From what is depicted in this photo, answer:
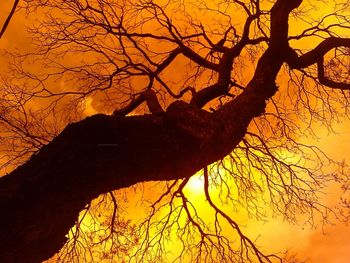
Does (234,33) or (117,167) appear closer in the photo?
(117,167)

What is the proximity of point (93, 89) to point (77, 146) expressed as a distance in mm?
4471

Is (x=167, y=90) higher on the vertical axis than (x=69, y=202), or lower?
higher

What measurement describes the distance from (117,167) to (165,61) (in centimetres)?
474

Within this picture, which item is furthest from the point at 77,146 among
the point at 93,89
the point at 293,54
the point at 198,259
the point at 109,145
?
the point at 198,259

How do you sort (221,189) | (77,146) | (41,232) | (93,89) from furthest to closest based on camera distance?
(221,189), (93,89), (77,146), (41,232)

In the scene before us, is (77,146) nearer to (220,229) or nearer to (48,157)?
(48,157)

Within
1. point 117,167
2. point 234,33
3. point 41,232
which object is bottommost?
point 41,232

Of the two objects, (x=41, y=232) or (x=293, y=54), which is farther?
(x=293, y=54)

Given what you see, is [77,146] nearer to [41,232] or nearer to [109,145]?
[109,145]

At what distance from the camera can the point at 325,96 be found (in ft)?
26.2

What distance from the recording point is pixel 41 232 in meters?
3.13

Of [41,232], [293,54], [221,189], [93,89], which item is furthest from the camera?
[221,189]

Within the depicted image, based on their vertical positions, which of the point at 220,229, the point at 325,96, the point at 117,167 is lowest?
the point at 117,167

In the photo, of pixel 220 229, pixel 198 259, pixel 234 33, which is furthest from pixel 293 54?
pixel 198 259
